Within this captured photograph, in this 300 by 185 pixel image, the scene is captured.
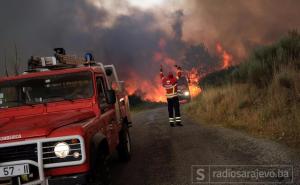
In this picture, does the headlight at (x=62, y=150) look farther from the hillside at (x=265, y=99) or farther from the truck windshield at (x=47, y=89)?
the hillside at (x=265, y=99)

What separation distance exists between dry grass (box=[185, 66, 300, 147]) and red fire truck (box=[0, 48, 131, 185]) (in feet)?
12.2

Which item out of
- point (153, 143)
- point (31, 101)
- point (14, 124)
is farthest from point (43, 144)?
point (153, 143)

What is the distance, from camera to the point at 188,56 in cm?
5059

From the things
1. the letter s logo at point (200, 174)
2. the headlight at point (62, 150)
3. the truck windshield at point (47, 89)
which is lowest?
the letter s logo at point (200, 174)

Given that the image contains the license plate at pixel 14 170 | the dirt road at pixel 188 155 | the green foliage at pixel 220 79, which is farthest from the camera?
the green foliage at pixel 220 79

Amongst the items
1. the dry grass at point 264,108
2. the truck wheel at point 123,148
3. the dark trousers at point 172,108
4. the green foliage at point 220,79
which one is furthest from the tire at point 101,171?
the green foliage at point 220,79

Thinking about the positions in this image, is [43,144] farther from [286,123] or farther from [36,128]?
[286,123]

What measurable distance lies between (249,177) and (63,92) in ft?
10.4

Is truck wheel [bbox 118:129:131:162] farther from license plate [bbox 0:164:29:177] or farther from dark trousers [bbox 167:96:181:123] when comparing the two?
dark trousers [bbox 167:96:181:123]

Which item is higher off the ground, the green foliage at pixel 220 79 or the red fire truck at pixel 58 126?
the green foliage at pixel 220 79

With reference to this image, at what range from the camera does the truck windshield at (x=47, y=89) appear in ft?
20.3

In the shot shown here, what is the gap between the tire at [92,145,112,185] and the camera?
15.4ft

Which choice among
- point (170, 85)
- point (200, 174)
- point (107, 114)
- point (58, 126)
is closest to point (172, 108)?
point (170, 85)

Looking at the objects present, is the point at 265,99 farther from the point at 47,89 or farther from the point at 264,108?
the point at 47,89
